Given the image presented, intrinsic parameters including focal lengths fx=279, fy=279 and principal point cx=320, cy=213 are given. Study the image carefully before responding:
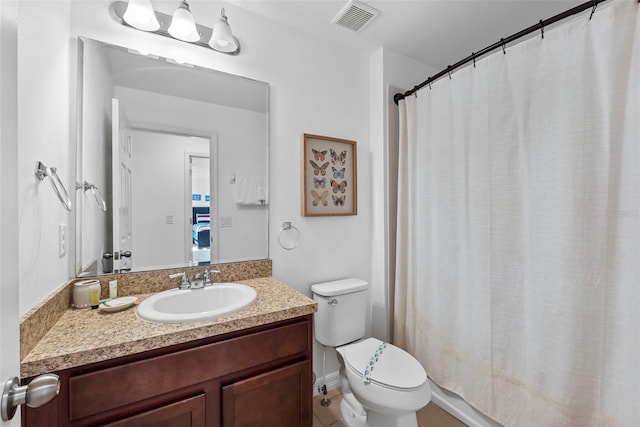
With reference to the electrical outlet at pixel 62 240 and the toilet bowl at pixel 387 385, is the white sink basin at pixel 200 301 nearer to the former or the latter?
the electrical outlet at pixel 62 240

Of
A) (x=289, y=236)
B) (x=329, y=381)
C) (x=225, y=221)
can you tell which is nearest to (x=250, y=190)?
(x=225, y=221)

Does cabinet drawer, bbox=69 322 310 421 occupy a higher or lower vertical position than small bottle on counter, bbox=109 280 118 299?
lower

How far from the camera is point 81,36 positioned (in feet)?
Result: 4.09

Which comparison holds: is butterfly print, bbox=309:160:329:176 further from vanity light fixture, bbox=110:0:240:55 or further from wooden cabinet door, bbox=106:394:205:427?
wooden cabinet door, bbox=106:394:205:427

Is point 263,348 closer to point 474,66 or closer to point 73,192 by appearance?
point 73,192

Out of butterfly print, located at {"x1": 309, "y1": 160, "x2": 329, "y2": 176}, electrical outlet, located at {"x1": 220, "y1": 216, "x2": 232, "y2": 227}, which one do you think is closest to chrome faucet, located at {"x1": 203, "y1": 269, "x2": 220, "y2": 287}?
electrical outlet, located at {"x1": 220, "y1": 216, "x2": 232, "y2": 227}

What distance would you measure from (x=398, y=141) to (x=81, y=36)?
1831 mm

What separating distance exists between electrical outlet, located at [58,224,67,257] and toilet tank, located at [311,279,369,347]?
1.23 metres


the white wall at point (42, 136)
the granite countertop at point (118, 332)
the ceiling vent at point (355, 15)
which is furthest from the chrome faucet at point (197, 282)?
the ceiling vent at point (355, 15)

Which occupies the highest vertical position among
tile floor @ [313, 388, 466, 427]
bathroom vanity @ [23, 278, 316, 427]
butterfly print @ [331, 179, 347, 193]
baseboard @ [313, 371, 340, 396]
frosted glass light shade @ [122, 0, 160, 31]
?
frosted glass light shade @ [122, 0, 160, 31]

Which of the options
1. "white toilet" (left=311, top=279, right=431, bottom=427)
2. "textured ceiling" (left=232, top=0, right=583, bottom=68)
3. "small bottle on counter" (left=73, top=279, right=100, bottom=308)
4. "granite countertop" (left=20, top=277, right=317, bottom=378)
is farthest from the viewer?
"textured ceiling" (left=232, top=0, right=583, bottom=68)

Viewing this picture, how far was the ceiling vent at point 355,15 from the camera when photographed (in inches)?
62.4

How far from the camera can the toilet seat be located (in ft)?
4.26

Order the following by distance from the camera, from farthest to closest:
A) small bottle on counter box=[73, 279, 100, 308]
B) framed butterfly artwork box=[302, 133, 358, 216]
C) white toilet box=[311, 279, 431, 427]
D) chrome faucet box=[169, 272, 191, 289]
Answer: framed butterfly artwork box=[302, 133, 358, 216] < chrome faucet box=[169, 272, 191, 289] < white toilet box=[311, 279, 431, 427] < small bottle on counter box=[73, 279, 100, 308]
